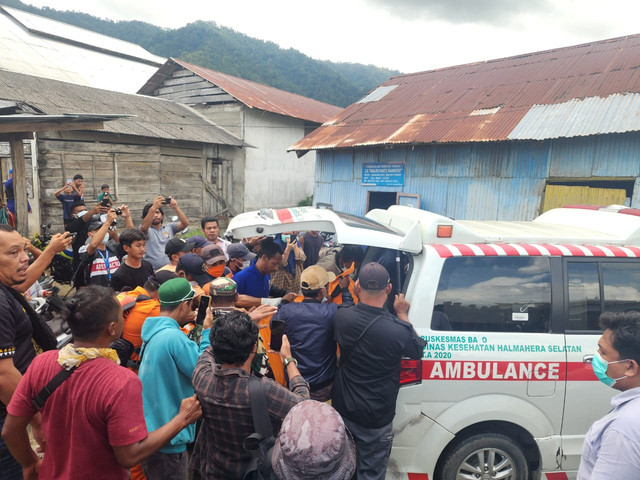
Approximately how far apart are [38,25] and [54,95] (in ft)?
67.6

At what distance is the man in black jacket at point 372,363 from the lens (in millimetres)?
2551

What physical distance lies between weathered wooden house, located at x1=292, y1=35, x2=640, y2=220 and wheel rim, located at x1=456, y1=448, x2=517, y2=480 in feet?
23.0

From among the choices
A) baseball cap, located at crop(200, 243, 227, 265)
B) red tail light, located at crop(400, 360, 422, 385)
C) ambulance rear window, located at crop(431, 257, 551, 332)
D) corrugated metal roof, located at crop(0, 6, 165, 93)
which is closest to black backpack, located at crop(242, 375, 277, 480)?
red tail light, located at crop(400, 360, 422, 385)

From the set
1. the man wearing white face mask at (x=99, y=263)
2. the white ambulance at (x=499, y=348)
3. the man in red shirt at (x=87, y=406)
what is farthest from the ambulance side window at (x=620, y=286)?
the man wearing white face mask at (x=99, y=263)

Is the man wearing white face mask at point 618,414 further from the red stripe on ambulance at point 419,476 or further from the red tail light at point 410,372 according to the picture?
the red stripe on ambulance at point 419,476

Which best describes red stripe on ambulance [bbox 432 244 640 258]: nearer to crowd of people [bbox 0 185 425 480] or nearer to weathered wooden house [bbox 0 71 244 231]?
crowd of people [bbox 0 185 425 480]

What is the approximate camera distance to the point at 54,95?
42.5 feet

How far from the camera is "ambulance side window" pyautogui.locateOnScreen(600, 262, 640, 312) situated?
288 centimetres

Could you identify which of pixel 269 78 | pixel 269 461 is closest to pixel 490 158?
pixel 269 461

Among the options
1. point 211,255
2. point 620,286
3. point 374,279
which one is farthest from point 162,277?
point 620,286

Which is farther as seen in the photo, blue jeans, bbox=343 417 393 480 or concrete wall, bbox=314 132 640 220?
concrete wall, bbox=314 132 640 220

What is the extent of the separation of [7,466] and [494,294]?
127 inches

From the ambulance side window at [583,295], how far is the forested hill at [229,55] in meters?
43.2

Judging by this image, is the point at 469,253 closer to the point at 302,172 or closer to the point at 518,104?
the point at 518,104
